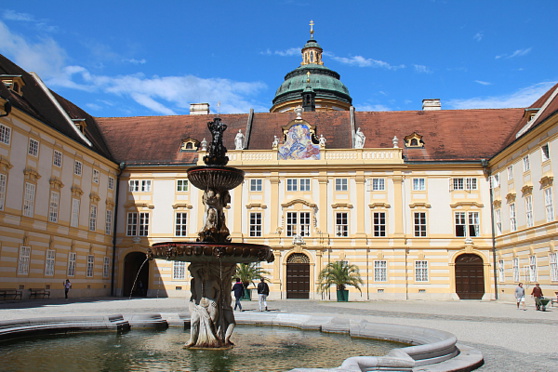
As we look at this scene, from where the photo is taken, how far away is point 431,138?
1618 inches

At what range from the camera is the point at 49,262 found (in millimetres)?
31484

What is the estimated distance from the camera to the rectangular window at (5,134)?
27452mm

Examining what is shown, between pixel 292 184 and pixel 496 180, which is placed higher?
pixel 496 180

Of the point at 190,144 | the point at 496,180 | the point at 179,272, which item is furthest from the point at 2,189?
the point at 496,180

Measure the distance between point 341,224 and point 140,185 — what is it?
14.7 metres

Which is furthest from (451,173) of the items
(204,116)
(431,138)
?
(204,116)

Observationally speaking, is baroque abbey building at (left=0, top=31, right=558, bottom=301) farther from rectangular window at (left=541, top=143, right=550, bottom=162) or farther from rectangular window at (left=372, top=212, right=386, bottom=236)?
rectangular window at (left=541, top=143, right=550, bottom=162)

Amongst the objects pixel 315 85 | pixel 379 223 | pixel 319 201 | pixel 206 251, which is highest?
pixel 315 85

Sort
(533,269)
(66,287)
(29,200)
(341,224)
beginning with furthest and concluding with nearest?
1. (341,224)
2. (66,287)
3. (533,269)
4. (29,200)

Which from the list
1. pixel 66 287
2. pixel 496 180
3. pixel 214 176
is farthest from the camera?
pixel 496 180

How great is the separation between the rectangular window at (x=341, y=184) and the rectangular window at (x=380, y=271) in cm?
550

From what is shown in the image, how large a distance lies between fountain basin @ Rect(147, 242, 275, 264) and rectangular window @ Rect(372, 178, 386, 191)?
2726 cm

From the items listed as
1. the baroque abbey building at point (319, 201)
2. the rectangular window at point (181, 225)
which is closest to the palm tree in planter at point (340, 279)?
the baroque abbey building at point (319, 201)

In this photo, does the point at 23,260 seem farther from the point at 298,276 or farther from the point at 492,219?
the point at 492,219
